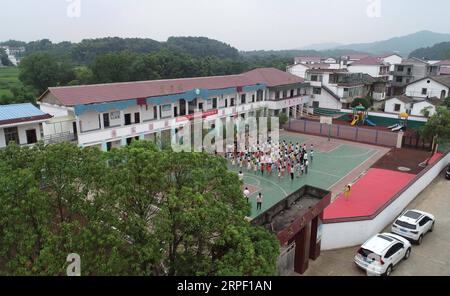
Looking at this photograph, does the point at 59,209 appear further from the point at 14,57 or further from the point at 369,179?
the point at 14,57

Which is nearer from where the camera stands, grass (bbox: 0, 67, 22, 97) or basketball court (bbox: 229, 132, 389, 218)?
basketball court (bbox: 229, 132, 389, 218)

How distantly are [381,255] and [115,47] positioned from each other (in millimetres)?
111109

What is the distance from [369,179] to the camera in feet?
70.7

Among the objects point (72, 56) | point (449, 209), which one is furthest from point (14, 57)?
point (449, 209)

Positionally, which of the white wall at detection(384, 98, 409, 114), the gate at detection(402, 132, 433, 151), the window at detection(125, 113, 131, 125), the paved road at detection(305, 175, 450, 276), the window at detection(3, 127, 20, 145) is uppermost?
the window at detection(3, 127, 20, 145)

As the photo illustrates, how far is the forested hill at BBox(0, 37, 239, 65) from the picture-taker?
103125mm

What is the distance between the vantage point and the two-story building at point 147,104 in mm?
22641

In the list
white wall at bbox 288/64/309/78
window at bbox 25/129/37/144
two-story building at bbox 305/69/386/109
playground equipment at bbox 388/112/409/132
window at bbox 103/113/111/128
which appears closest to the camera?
window at bbox 25/129/37/144

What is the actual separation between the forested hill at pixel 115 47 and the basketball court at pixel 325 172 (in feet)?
215

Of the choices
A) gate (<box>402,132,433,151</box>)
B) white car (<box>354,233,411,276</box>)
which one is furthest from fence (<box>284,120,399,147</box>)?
white car (<box>354,233,411,276</box>)

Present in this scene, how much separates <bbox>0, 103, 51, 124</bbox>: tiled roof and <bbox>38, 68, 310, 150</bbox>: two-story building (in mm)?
2049

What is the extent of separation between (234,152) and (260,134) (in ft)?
23.6

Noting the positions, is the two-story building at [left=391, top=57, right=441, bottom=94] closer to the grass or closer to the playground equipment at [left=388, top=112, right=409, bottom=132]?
the playground equipment at [left=388, top=112, right=409, bottom=132]

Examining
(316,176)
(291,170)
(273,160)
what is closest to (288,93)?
(273,160)
